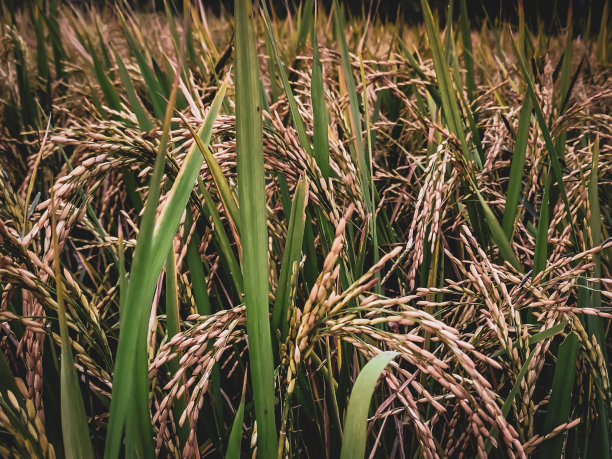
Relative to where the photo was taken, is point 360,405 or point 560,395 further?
point 560,395

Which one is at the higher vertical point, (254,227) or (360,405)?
(254,227)

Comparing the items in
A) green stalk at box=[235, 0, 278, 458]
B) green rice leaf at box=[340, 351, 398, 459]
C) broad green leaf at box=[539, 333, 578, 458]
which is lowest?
broad green leaf at box=[539, 333, 578, 458]

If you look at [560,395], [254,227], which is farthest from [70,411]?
A: [560,395]

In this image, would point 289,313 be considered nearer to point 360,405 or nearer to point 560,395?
point 360,405

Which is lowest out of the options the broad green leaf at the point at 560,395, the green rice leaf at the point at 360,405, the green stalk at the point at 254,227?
the broad green leaf at the point at 560,395

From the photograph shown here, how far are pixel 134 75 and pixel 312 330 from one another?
1239 millimetres

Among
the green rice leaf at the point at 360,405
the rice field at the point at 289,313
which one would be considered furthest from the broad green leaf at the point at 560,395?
the green rice leaf at the point at 360,405

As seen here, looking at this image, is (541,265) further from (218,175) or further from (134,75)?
(134,75)

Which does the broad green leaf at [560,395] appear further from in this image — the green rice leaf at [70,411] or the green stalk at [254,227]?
the green rice leaf at [70,411]

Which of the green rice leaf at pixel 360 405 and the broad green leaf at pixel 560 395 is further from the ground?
the green rice leaf at pixel 360 405

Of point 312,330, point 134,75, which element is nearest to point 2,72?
point 134,75

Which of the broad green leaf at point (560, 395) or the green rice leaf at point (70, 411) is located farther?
the broad green leaf at point (560, 395)

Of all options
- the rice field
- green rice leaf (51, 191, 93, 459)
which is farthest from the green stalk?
green rice leaf (51, 191, 93, 459)

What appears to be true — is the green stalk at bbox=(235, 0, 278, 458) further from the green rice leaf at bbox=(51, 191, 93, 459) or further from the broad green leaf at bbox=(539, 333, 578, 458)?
the broad green leaf at bbox=(539, 333, 578, 458)
